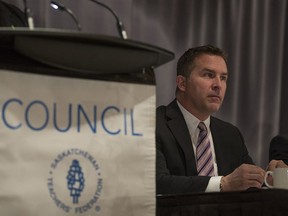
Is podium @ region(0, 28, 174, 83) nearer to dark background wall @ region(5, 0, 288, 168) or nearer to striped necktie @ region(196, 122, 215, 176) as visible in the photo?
striped necktie @ region(196, 122, 215, 176)

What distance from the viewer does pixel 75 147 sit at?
665 millimetres

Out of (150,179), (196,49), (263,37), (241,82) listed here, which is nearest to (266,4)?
(263,37)

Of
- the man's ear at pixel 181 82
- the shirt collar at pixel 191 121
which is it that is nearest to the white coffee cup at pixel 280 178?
the shirt collar at pixel 191 121

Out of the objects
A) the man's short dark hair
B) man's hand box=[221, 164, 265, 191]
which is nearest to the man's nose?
the man's short dark hair

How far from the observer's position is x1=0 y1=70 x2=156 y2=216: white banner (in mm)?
631

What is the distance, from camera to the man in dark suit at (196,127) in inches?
70.6

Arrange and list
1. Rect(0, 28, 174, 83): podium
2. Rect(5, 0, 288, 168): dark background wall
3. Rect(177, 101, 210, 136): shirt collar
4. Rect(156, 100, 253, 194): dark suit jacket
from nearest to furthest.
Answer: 1. Rect(0, 28, 174, 83): podium
2. Rect(156, 100, 253, 194): dark suit jacket
3. Rect(177, 101, 210, 136): shirt collar
4. Rect(5, 0, 288, 168): dark background wall

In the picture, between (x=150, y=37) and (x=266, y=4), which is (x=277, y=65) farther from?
(x=150, y=37)

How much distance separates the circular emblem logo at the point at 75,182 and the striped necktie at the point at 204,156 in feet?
3.85

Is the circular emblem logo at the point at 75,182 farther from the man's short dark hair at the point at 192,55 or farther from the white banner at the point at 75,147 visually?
the man's short dark hair at the point at 192,55

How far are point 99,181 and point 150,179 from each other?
0.08 metres

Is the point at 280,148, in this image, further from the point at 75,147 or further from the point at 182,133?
the point at 75,147

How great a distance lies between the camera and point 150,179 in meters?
0.72

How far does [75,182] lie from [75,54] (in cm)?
17
